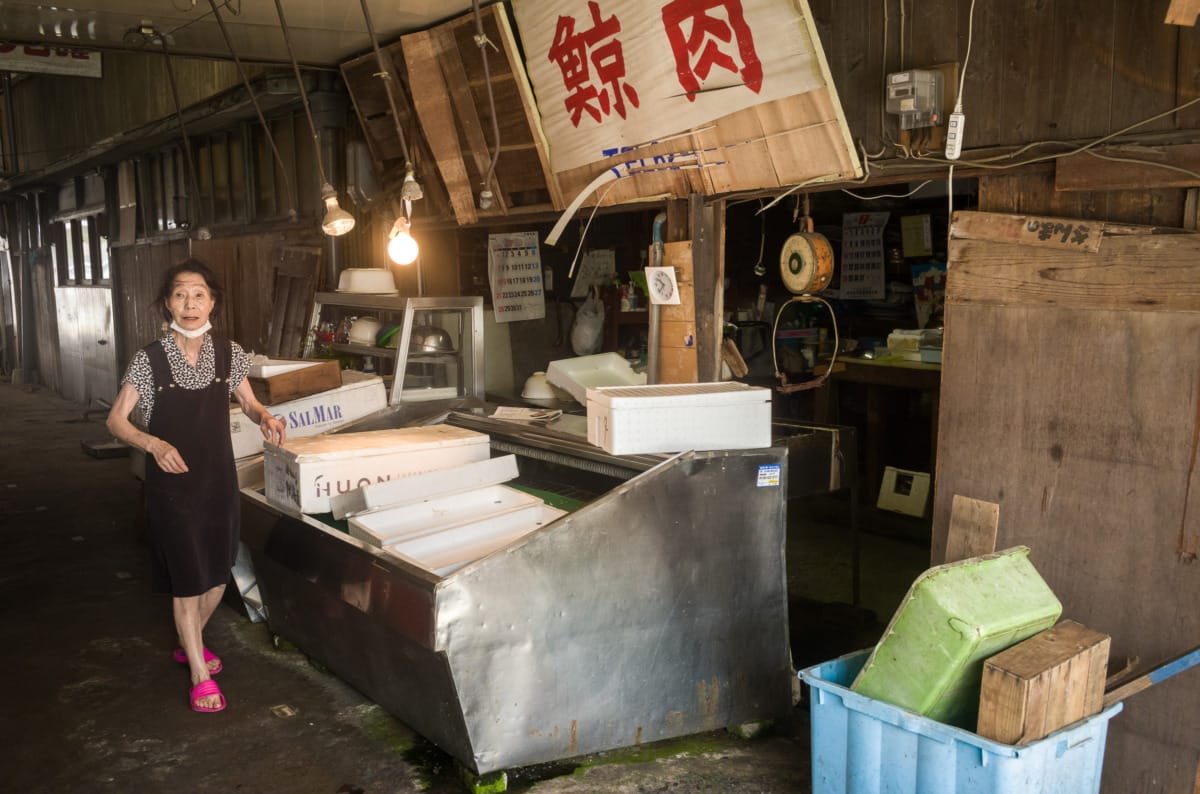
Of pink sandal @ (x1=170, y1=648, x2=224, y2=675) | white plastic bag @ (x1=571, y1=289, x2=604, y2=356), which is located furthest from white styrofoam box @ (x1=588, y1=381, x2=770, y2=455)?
white plastic bag @ (x1=571, y1=289, x2=604, y2=356)

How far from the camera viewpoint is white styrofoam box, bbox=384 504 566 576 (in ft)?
13.5

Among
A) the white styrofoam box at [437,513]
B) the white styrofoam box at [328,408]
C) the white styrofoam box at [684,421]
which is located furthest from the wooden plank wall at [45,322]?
the white styrofoam box at [684,421]

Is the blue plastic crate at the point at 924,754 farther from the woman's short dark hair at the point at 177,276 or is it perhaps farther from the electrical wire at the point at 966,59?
the woman's short dark hair at the point at 177,276

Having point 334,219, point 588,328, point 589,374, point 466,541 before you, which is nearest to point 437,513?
point 466,541

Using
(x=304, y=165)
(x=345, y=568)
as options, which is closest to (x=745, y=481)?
(x=345, y=568)

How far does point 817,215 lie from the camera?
9492 mm

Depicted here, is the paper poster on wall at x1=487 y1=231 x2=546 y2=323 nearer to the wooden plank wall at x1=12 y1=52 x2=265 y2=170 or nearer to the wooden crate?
the wooden plank wall at x1=12 y1=52 x2=265 y2=170

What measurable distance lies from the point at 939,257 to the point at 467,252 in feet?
13.8

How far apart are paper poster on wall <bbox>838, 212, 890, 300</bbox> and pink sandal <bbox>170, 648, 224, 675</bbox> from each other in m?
6.38

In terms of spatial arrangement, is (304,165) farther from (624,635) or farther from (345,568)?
(624,635)

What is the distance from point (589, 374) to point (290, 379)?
75.4 inches

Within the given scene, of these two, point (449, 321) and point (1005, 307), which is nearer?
point (1005, 307)

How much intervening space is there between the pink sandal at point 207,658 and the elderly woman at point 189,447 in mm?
314

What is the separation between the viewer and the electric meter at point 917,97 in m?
4.17
